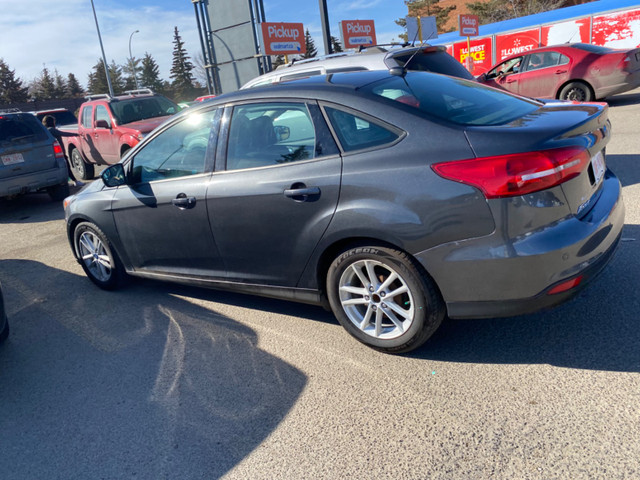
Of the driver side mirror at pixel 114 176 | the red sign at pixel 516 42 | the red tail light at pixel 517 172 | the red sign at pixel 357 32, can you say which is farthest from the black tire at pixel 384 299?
the red sign at pixel 516 42

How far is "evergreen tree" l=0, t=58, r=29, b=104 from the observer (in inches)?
2783

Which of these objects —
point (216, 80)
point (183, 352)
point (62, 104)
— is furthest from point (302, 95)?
point (62, 104)

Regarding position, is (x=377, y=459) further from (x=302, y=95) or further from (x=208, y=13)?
(x=208, y=13)

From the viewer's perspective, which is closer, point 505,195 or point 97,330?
point 505,195

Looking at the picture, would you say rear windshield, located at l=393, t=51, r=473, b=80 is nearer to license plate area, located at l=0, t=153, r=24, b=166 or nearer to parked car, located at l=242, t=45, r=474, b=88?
parked car, located at l=242, t=45, r=474, b=88

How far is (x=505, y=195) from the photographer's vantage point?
2.64 m

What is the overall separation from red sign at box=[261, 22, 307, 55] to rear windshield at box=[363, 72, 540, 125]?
16173 mm

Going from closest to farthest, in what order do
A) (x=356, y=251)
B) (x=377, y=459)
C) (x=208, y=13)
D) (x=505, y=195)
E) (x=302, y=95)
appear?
1. (x=377, y=459)
2. (x=505, y=195)
3. (x=356, y=251)
4. (x=302, y=95)
5. (x=208, y=13)

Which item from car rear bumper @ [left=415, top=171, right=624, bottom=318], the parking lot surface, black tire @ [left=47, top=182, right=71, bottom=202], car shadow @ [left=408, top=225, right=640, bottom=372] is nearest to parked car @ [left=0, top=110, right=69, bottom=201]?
black tire @ [left=47, top=182, right=71, bottom=202]

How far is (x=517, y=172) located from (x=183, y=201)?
2346 millimetres

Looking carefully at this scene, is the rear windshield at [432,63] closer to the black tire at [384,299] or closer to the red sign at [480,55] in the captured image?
the black tire at [384,299]

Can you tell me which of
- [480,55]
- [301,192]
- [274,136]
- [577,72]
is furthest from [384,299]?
[480,55]

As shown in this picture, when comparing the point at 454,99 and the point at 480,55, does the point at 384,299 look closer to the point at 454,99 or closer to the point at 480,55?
the point at 454,99

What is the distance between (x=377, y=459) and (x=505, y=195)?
1410 millimetres
